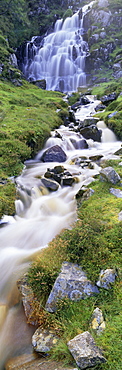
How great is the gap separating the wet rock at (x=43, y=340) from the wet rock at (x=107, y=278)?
1.24 m

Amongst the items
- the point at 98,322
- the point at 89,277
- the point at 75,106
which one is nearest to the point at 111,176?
the point at 89,277

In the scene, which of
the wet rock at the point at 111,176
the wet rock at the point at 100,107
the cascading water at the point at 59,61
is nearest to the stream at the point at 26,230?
the wet rock at the point at 111,176

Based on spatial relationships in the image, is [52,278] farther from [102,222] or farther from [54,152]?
[54,152]

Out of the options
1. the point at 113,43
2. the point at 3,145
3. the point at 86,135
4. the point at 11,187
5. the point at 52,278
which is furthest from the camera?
the point at 113,43

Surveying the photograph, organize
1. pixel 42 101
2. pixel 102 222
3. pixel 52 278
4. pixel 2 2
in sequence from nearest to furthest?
pixel 52 278
pixel 102 222
pixel 42 101
pixel 2 2

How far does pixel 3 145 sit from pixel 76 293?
1031 centimetres

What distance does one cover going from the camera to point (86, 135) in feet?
60.7

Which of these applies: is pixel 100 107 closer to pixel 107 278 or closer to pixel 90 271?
pixel 90 271

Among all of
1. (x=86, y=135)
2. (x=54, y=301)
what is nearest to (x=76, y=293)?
(x=54, y=301)

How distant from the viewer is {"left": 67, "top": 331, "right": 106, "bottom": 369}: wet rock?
9.09 ft

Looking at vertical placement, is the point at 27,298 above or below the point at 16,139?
below

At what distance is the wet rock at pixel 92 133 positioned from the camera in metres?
18.3

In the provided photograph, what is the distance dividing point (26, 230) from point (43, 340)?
13.7 ft

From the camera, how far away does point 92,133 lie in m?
18.4
